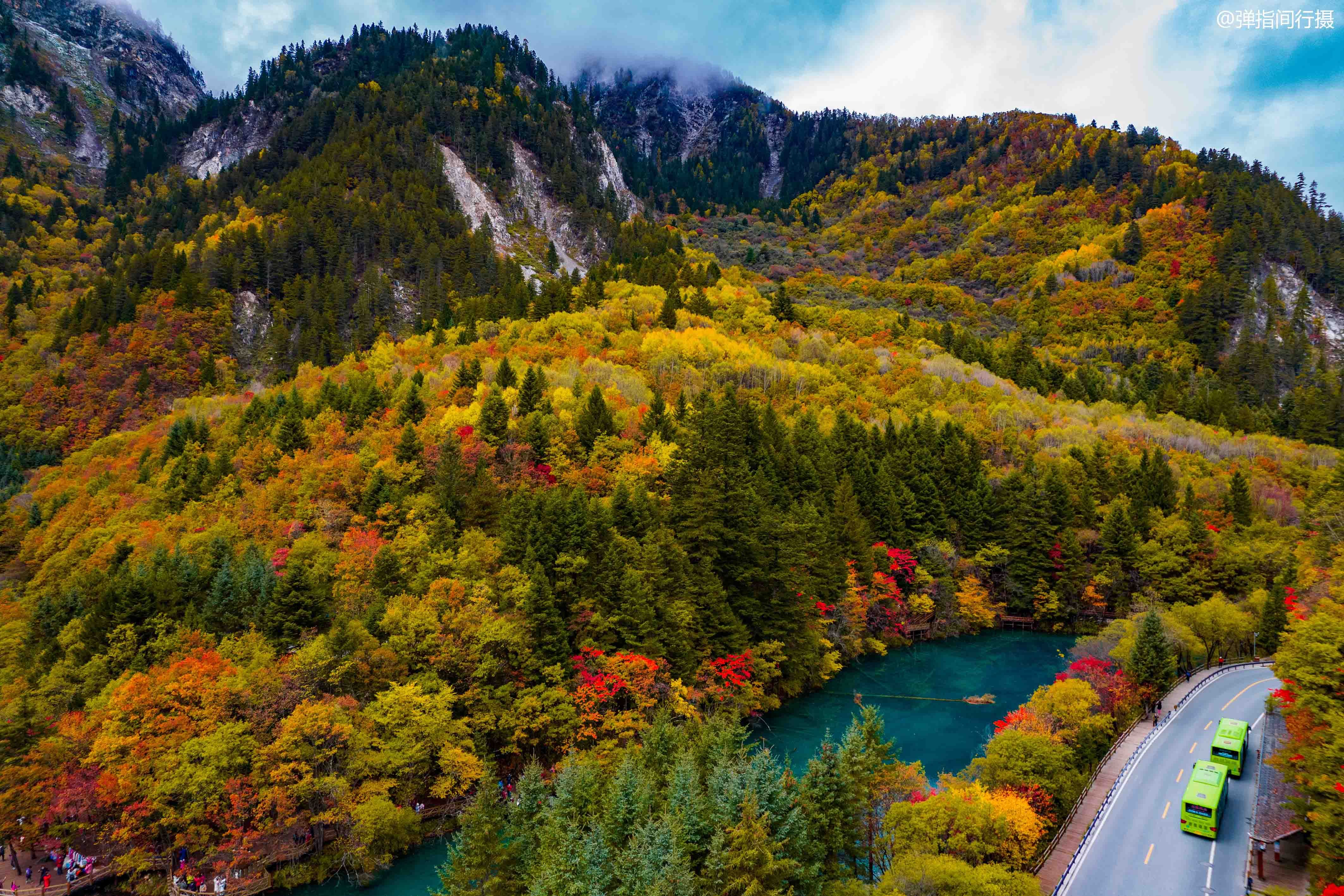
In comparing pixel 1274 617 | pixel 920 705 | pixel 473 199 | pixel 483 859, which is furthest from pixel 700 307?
pixel 483 859

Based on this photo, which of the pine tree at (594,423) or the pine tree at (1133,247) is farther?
the pine tree at (1133,247)

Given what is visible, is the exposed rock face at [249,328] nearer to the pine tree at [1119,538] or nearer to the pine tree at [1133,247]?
the pine tree at [1119,538]

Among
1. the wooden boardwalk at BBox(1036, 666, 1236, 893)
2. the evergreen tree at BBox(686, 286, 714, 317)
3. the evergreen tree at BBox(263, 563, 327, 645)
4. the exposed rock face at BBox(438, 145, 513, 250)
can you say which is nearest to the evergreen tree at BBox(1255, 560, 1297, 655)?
the wooden boardwalk at BBox(1036, 666, 1236, 893)

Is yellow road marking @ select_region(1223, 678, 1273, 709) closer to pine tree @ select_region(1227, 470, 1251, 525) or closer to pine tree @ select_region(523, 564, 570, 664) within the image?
pine tree @ select_region(1227, 470, 1251, 525)

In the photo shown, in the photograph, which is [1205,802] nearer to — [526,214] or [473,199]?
[473,199]

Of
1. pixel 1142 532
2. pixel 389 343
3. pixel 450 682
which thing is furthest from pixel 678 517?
pixel 389 343

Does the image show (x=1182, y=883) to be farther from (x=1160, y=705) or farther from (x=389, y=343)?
(x=389, y=343)

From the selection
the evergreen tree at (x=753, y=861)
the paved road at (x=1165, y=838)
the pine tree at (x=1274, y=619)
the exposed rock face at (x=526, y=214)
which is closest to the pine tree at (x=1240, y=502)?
the pine tree at (x=1274, y=619)
